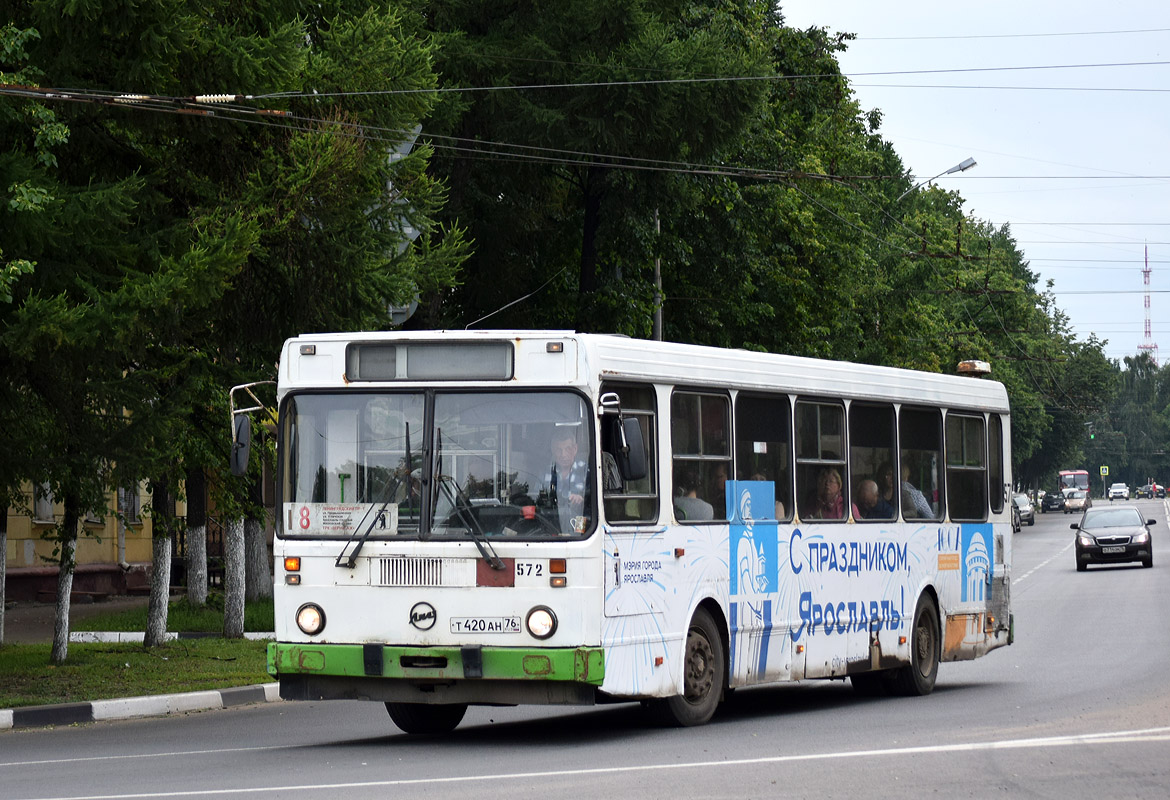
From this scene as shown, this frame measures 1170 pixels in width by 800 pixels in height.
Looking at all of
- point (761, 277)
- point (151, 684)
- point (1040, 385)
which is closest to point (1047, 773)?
point (151, 684)

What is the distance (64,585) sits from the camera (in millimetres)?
18766

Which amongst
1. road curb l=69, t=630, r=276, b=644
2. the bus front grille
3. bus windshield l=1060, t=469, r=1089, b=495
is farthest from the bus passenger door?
bus windshield l=1060, t=469, r=1089, b=495

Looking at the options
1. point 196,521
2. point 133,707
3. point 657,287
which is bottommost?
point 133,707

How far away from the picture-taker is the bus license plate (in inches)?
434

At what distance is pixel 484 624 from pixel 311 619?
3.99ft

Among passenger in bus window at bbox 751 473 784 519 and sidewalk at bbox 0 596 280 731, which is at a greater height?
passenger in bus window at bbox 751 473 784 519

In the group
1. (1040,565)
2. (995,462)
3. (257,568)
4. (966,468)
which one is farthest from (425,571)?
(1040,565)

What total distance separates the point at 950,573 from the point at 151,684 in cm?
746

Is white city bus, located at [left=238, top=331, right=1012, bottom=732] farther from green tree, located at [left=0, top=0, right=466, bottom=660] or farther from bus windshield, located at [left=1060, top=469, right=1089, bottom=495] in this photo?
bus windshield, located at [left=1060, top=469, right=1089, bottom=495]

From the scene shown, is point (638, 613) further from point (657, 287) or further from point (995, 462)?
point (657, 287)

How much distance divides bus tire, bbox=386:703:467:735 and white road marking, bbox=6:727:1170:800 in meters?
2.91

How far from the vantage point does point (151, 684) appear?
16.5 m

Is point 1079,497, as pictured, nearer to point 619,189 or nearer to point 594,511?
point 619,189

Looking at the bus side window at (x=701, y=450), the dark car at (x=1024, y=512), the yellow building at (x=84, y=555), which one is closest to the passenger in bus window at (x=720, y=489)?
the bus side window at (x=701, y=450)
